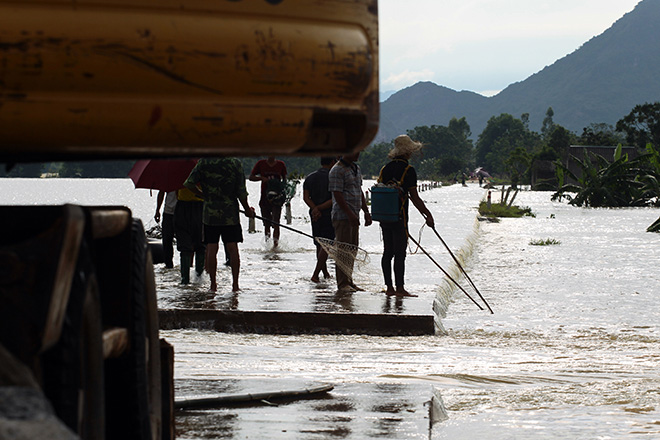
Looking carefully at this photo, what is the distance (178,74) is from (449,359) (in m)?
5.80

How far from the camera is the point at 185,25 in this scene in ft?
8.29

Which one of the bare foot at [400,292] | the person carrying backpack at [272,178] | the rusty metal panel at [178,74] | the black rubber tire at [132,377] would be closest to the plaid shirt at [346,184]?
the bare foot at [400,292]

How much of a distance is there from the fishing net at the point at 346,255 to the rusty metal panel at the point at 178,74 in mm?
7790

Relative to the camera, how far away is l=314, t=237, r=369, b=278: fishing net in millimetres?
10641

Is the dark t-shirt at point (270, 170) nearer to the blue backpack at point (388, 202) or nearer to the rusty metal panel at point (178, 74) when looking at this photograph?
the blue backpack at point (388, 202)

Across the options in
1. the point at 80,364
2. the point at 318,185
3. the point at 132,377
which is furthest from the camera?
the point at 318,185

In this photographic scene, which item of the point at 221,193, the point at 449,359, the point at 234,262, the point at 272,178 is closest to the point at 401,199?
the point at 221,193

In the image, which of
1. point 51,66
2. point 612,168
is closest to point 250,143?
point 51,66

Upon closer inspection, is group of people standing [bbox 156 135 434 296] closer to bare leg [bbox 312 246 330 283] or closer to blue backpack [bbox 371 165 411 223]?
blue backpack [bbox 371 165 411 223]

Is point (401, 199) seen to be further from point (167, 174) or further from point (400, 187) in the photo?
point (167, 174)

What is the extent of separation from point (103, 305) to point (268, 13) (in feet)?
3.73

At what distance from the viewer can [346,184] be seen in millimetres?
10672

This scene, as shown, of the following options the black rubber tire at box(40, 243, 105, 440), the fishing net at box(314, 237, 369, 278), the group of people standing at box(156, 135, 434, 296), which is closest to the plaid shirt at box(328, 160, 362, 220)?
the group of people standing at box(156, 135, 434, 296)

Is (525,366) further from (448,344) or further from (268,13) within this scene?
(268,13)
